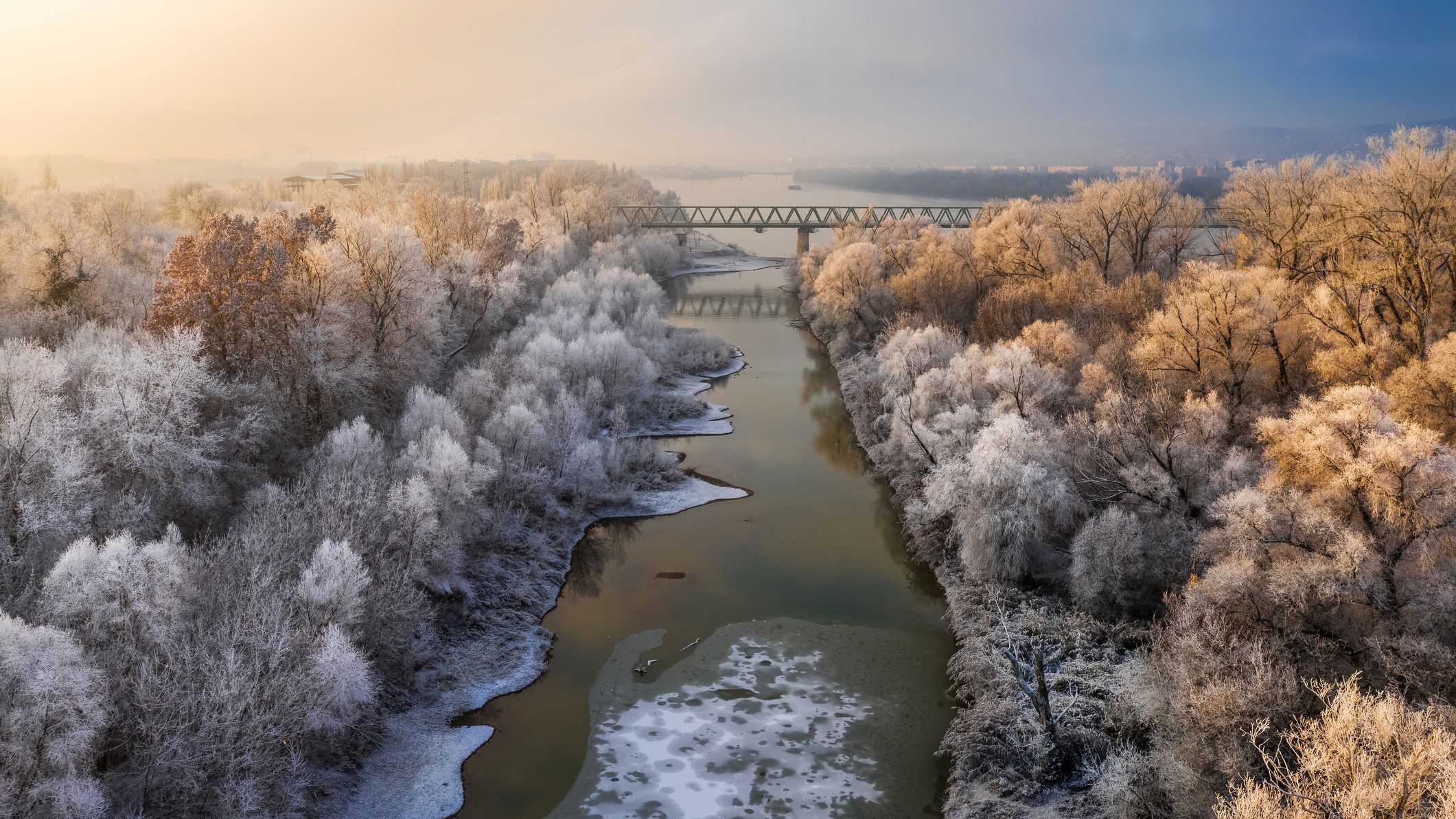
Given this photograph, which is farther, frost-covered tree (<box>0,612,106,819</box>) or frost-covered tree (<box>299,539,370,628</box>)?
frost-covered tree (<box>299,539,370,628</box>)

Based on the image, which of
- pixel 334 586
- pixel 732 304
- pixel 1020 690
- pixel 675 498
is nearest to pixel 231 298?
pixel 334 586

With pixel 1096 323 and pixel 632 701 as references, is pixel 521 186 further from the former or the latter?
pixel 632 701

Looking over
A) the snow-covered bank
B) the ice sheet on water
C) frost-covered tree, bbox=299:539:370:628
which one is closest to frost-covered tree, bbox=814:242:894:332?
the snow-covered bank

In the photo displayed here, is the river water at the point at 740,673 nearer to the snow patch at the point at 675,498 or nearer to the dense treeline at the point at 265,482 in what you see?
the snow patch at the point at 675,498

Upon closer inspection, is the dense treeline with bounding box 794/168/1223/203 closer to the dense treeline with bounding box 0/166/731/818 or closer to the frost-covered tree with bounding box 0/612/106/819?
the dense treeline with bounding box 0/166/731/818

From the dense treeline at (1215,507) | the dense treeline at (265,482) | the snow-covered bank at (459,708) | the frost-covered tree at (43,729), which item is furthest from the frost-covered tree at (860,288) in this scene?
the frost-covered tree at (43,729)
